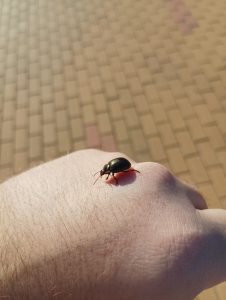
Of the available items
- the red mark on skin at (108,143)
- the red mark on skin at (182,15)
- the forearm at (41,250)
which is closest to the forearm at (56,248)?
the forearm at (41,250)

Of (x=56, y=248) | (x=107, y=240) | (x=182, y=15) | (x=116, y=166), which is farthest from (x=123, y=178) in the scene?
(x=182, y=15)

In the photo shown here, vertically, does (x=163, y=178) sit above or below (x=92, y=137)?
above

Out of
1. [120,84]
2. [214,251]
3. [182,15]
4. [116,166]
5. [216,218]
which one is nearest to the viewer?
[214,251]

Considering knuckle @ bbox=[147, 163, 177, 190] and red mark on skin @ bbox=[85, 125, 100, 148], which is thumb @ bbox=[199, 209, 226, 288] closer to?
knuckle @ bbox=[147, 163, 177, 190]

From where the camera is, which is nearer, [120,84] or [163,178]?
[163,178]

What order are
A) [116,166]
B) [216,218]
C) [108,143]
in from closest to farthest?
[216,218], [116,166], [108,143]

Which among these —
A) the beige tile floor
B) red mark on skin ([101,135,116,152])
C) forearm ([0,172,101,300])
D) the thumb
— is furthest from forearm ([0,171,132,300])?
red mark on skin ([101,135,116,152])

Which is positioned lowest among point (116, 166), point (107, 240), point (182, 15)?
point (182, 15)

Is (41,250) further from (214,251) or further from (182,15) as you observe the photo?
(182,15)
